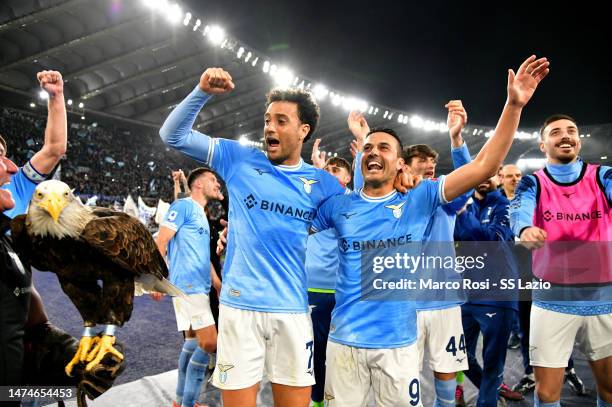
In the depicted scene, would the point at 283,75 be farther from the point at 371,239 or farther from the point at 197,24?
the point at 371,239

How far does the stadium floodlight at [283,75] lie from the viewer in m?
23.2

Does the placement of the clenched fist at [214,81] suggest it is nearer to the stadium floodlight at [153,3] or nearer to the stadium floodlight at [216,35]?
the stadium floodlight at [153,3]

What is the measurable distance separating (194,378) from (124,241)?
2.59 metres

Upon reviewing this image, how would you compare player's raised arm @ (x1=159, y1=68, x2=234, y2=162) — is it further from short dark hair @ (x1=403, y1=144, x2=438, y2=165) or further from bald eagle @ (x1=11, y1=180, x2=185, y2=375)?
short dark hair @ (x1=403, y1=144, x2=438, y2=165)

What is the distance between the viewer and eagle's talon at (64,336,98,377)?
4.03ft

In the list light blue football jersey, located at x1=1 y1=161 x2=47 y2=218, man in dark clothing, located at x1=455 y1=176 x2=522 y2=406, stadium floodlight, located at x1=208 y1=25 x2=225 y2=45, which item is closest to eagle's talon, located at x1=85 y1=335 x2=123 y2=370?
light blue football jersey, located at x1=1 y1=161 x2=47 y2=218

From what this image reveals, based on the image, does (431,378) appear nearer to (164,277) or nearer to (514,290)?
(514,290)

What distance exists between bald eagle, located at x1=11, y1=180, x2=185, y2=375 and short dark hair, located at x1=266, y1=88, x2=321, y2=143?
1.35 m

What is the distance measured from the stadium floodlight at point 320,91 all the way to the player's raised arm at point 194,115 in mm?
23664

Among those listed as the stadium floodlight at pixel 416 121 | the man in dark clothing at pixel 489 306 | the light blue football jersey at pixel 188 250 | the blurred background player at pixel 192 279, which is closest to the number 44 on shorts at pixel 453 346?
the man in dark clothing at pixel 489 306

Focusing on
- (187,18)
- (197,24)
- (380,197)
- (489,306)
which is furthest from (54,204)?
(197,24)

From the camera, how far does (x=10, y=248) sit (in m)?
1.23

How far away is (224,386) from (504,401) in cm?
323

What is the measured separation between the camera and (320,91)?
25.4m
